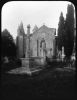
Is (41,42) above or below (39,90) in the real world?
above

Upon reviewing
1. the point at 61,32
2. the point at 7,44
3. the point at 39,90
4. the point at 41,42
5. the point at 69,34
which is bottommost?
the point at 39,90

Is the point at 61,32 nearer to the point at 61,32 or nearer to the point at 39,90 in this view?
the point at 61,32

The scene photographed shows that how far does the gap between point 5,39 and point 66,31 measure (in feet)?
37.0

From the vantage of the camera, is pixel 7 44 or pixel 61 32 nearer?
pixel 7 44

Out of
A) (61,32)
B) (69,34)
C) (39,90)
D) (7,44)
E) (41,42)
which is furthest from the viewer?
(41,42)

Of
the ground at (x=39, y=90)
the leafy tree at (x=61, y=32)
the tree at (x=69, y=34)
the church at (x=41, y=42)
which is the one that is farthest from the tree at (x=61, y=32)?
the ground at (x=39, y=90)

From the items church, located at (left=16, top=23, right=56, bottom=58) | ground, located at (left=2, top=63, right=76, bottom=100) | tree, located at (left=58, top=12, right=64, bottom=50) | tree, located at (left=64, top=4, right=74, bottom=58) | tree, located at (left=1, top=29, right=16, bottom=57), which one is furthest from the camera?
church, located at (left=16, top=23, right=56, bottom=58)

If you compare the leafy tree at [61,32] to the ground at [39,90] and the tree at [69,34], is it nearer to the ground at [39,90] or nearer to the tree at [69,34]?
the tree at [69,34]

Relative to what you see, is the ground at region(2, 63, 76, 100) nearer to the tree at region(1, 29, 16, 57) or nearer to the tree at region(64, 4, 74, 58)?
the tree at region(1, 29, 16, 57)

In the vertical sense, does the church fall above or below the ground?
above

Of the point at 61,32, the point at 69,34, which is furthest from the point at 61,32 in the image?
the point at 69,34

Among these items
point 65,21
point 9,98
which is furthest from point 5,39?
point 9,98

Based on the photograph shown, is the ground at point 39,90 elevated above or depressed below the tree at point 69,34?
below

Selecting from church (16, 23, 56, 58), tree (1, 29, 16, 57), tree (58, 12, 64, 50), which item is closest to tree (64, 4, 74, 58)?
tree (58, 12, 64, 50)
